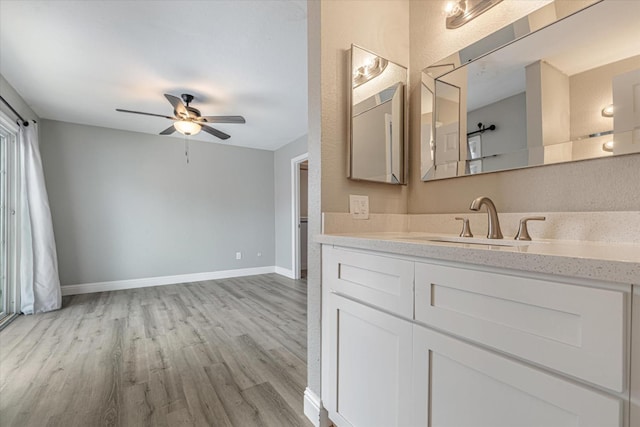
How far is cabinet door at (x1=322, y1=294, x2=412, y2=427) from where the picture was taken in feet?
2.95

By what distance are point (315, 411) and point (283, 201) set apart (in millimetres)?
3849

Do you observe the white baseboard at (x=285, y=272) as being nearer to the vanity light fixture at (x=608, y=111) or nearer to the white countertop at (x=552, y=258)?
the white countertop at (x=552, y=258)

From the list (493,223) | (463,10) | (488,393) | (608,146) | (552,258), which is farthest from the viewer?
(463,10)

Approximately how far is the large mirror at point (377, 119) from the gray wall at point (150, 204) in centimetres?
382

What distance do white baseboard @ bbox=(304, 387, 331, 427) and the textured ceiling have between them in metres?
2.23

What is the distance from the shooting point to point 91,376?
1.81m

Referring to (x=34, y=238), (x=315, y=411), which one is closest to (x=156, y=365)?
(x=315, y=411)

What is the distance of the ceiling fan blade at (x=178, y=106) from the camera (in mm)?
2492

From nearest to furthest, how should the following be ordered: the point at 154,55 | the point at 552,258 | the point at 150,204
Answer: the point at 552,258 < the point at 154,55 < the point at 150,204

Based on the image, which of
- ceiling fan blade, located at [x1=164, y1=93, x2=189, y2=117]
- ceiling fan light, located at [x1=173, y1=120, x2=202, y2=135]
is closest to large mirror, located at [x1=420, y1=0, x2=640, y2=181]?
ceiling fan blade, located at [x1=164, y1=93, x2=189, y2=117]

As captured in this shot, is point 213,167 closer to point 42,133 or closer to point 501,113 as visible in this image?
point 42,133

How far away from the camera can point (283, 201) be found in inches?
196

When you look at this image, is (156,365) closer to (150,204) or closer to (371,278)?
(371,278)

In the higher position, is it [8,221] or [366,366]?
[8,221]
